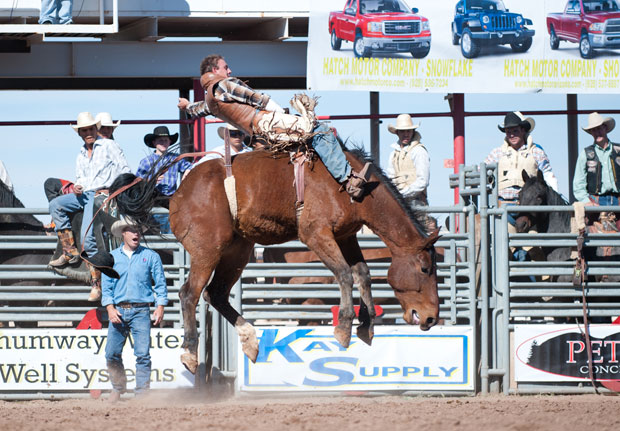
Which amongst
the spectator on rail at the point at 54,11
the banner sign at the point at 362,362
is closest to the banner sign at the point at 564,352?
the banner sign at the point at 362,362

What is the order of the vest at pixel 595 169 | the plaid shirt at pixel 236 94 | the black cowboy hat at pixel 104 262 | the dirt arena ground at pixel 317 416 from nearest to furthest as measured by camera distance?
the dirt arena ground at pixel 317 416, the plaid shirt at pixel 236 94, the black cowboy hat at pixel 104 262, the vest at pixel 595 169

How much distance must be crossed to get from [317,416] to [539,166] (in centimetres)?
448

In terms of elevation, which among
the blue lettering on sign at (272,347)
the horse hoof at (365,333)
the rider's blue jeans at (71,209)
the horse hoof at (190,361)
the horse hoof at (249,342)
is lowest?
the blue lettering on sign at (272,347)

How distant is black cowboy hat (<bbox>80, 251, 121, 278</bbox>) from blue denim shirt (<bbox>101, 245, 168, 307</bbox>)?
0.44 metres

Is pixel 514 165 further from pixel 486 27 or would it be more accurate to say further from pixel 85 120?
pixel 85 120

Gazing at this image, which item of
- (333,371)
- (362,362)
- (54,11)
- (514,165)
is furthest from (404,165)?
(54,11)

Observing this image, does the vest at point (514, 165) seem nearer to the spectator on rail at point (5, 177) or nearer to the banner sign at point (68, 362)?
the banner sign at point (68, 362)

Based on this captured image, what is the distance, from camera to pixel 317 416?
7.79 metres

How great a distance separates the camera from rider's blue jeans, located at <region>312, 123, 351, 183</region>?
7.71 metres

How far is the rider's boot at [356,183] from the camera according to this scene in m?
7.67

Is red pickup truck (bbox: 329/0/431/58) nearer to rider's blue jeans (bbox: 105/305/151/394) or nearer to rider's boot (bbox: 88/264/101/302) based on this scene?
rider's boot (bbox: 88/264/101/302)

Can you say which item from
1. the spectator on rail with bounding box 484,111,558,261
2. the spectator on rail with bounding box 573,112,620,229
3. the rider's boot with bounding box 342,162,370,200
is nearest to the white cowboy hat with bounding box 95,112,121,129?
the rider's boot with bounding box 342,162,370,200

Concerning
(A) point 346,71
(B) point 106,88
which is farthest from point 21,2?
(A) point 346,71

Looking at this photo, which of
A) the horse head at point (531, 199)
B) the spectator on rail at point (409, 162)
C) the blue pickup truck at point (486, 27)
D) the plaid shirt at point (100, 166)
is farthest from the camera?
the blue pickup truck at point (486, 27)
